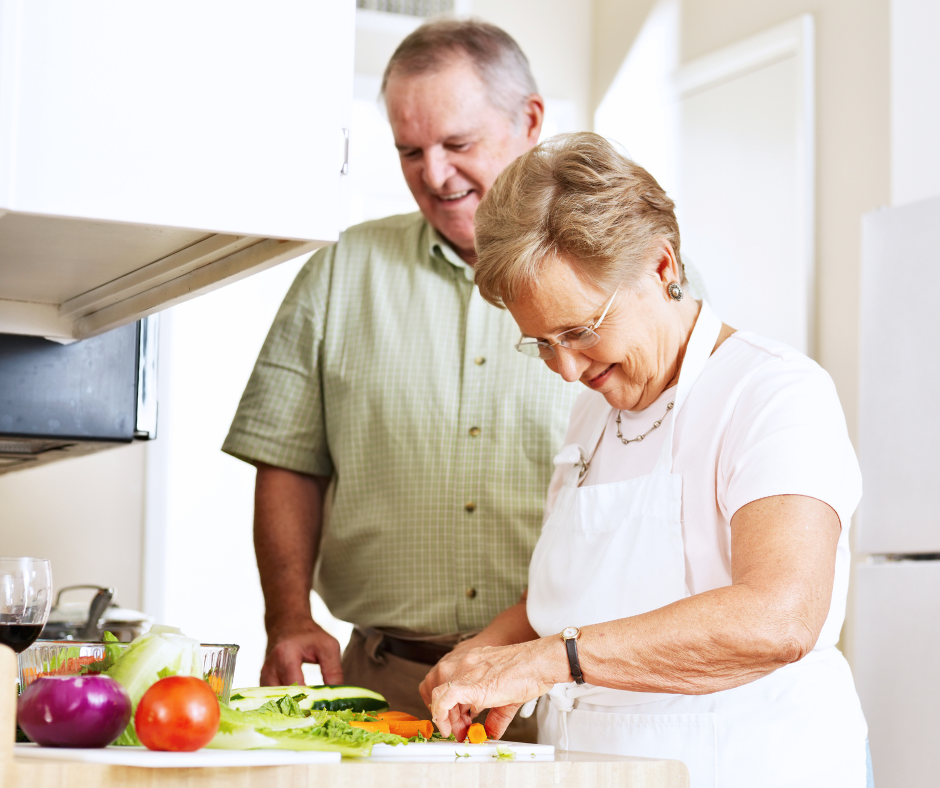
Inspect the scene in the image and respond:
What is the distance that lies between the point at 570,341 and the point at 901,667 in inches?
46.3

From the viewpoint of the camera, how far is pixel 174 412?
123 inches

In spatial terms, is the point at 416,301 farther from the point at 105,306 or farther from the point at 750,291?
the point at 750,291

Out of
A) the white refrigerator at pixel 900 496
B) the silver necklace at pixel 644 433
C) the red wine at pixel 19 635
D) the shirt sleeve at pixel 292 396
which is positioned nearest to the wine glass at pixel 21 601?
the red wine at pixel 19 635

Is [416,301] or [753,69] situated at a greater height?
[753,69]

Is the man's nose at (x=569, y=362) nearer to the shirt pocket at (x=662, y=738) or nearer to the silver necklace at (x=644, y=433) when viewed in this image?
the silver necklace at (x=644, y=433)

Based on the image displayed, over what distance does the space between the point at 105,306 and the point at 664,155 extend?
7.72 ft

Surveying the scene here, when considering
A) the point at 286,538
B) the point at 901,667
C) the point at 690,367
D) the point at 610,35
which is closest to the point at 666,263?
the point at 690,367

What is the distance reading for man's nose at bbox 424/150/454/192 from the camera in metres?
1.91

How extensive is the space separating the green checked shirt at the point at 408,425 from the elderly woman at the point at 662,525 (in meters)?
0.36

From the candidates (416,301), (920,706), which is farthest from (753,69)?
(920,706)

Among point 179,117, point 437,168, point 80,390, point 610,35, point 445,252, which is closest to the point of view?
point 179,117

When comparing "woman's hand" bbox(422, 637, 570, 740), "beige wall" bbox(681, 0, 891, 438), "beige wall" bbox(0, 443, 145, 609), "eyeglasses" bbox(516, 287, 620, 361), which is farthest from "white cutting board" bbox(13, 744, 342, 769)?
"beige wall" bbox(0, 443, 145, 609)

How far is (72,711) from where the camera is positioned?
85cm

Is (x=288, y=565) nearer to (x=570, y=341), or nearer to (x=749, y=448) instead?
(x=570, y=341)
